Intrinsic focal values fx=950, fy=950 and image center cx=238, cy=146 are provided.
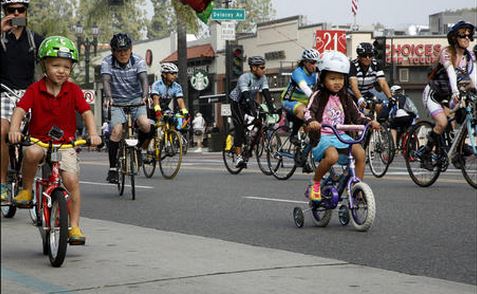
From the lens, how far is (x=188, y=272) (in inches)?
213

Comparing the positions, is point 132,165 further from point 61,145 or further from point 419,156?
point 61,145

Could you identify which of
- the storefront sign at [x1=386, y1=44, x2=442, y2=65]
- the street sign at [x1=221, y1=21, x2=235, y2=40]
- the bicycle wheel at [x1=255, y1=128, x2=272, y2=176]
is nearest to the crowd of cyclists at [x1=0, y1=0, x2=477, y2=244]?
the bicycle wheel at [x1=255, y1=128, x2=272, y2=176]

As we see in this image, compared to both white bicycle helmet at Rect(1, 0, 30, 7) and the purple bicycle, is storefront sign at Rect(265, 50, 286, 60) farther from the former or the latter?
white bicycle helmet at Rect(1, 0, 30, 7)

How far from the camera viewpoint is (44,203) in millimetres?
5516

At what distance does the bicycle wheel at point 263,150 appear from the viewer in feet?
49.5

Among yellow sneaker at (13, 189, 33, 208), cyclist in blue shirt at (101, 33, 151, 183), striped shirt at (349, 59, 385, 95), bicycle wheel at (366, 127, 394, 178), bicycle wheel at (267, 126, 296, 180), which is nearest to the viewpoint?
yellow sneaker at (13, 189, 33, 208)

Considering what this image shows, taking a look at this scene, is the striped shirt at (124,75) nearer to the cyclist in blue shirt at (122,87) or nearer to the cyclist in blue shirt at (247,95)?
the cyclist in blue shirt at (122,87)

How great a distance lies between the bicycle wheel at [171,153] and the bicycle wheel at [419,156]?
12.2 feet

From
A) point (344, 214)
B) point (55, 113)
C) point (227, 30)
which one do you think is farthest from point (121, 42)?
point (55, 113)

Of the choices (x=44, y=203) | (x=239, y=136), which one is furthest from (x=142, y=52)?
(x=44, y=203)

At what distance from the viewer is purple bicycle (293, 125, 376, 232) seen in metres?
7.59

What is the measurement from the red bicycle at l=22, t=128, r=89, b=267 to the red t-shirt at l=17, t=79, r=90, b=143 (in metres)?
0.10

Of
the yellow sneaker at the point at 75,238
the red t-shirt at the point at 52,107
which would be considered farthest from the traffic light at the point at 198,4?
the yellow sneaker at the point at 75,238

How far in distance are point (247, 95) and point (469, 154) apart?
4750 mm
